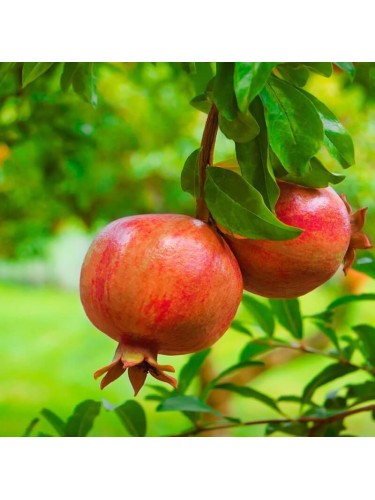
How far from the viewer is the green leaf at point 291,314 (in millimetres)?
790

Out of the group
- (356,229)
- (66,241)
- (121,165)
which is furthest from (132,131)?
(356,229)

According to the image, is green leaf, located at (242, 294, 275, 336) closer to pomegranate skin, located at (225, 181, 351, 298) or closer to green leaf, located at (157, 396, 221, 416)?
green leaf, located at (157, 396, 221, 416)

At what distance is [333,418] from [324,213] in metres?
0.37

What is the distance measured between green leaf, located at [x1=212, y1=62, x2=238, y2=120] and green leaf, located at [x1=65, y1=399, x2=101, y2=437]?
0.42 meters

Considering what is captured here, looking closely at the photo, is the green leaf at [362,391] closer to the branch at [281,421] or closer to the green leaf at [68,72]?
the branch at [281,421]

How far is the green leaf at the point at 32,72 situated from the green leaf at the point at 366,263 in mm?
339

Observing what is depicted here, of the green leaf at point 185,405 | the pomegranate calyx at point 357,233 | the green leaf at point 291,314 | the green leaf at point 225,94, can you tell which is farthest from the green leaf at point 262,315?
the green leaf at point 225,94

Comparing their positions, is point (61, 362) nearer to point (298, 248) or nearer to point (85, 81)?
point (85, 81)

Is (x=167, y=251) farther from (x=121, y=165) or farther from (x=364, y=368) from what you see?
(x=121, y=165)

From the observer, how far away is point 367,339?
764 millimetres

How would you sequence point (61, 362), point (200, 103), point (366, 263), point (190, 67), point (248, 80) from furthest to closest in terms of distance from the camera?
point (61, 362) → point (366, 263) → point (190, 67) → point (200, 103) → point (248, 80)

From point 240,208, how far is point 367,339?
0.44 metres

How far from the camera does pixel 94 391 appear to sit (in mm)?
2359

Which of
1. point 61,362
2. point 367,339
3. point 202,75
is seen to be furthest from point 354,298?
point 61,362
